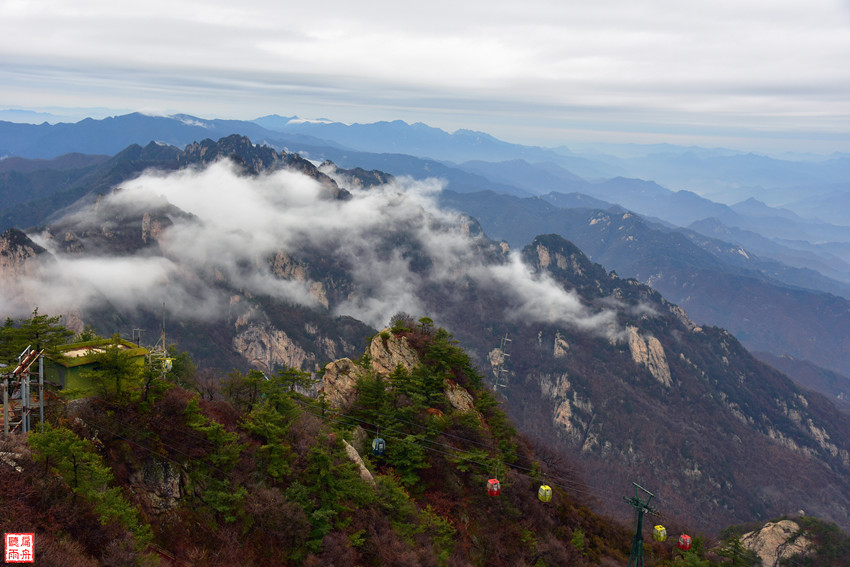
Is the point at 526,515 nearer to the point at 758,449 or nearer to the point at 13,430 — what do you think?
the point at 13,430

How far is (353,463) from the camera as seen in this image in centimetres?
3788

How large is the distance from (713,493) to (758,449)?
47287 mm

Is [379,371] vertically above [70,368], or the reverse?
[70,368]

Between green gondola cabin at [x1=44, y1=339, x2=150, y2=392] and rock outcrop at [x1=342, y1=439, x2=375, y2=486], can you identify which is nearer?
green gondola cabin at [x1=44, y1=339, x2=150, y2=392]

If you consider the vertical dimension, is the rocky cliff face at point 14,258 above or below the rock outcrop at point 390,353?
below

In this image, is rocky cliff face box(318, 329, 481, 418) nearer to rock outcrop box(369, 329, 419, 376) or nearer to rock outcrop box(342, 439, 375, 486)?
rock outcrop box(369, 329, 419, 376)

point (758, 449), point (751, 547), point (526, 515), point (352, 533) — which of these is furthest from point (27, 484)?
point (758, 449)

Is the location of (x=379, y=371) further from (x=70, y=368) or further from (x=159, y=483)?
(x=70, y=368)

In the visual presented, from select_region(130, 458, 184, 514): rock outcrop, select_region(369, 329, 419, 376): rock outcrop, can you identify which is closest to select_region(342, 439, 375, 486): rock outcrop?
select_region(130, 458, 184, 514): rock outcrop

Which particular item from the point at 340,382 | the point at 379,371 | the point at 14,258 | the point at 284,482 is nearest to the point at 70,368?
the point at 284,482

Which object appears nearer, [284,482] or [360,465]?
[284,482]

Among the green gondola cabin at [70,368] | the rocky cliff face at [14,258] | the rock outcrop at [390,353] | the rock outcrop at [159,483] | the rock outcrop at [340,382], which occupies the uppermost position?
the green gondola cabin at [70,368]

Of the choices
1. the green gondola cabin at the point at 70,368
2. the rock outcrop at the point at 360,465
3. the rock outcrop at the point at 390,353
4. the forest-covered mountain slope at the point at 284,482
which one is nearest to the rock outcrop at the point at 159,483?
the forest-covered mountain slope at the point at 284,482

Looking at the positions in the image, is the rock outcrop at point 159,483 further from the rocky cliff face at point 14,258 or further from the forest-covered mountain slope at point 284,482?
the rocky cliff face at point 14,258
